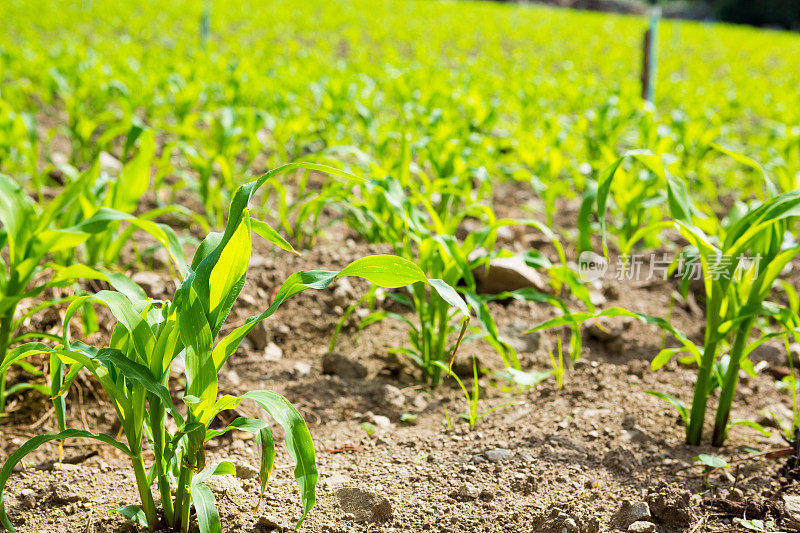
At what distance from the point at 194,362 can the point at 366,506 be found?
0.52 meters

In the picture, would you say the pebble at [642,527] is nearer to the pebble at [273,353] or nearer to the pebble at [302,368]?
the pebble at [302,368]

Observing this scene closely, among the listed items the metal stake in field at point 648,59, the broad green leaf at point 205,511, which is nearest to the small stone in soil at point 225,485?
the broad green leaf at point 205,511

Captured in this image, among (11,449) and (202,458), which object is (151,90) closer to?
(11,449)

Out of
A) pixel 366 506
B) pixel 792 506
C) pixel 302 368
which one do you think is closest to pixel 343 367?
pixel 302 368

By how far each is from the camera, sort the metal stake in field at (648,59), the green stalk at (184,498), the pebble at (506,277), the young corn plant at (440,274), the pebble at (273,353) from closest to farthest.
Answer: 1. the green stalk at (184,498)
2. the young corn plant at (440,274)
3. the pebble at (273,353)
4. the pebble at (506,277)
5. the metal stake in field at (648,59)

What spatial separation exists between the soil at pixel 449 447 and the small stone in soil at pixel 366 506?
1 cm

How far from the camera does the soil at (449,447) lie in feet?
5.11

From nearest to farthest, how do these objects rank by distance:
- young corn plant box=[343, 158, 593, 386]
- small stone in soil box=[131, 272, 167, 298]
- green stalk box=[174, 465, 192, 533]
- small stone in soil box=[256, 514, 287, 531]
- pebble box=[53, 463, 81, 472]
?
green stalk box=[174, 465, 192, 533]
small stone in soil box=[256, 514, 287, 531]
pebble box=[53, 463, 81, 472]
young corn plant box=[343, 158, 593, 386]
small stone in soil box=[131, 272, 167, 298]

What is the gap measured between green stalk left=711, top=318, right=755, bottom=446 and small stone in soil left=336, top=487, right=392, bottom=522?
907 millimetres

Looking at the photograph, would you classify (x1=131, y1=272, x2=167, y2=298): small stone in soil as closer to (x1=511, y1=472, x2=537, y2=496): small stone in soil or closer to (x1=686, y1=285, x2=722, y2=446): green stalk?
(x1=511, y1=472, x2=537, y2=496): small stone in soil

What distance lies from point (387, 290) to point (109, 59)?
5142 millimetres

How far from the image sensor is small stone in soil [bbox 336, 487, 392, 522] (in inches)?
60.5

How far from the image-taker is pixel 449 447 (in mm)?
1848

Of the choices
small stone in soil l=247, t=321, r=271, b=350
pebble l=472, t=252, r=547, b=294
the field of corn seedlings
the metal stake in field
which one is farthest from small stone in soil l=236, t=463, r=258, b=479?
the metal stake in field
